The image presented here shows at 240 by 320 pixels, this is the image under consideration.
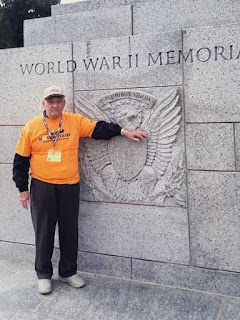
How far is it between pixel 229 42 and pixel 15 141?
2.58 metres

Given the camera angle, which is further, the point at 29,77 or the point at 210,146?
the point at 29,77

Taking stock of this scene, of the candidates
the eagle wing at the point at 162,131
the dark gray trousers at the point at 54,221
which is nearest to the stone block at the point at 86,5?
the eagle wing at the point at 162,131

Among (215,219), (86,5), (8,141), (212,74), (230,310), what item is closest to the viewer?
(230,310)

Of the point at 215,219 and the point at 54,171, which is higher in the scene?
the point at 54,171

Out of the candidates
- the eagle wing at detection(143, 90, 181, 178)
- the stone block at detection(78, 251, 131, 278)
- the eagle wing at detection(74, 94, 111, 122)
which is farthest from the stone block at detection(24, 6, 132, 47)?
the stone block at detection(78, 251, 131, 278)

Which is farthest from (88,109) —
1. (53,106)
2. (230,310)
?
(230,310)

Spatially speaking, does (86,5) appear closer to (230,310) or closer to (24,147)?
(24,147)

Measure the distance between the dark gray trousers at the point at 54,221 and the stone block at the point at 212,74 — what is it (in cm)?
144

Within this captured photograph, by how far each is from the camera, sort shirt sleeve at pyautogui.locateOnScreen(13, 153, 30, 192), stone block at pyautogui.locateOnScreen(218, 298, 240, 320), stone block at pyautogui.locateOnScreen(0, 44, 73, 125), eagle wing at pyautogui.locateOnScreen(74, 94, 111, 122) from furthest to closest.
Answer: stone block at pyautogui.locateOnScreen(0, 44, 73, 125), eagle wing at pyautogui.locateOnScreen(74, 94, 111, 122), shirt sleeve at pyautogui.locateOnScreen(13, 153, 30, 192), stone block at pyautogui.locateOnScreen(218, 298, 240, 320)

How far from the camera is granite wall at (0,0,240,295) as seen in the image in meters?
3.64

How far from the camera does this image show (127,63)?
393 cm

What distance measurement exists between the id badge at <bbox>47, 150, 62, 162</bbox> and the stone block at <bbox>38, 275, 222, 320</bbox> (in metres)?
1.32

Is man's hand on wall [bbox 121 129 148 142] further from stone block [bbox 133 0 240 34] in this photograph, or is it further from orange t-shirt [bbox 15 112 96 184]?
stone block [bbox 133 0 240 34]

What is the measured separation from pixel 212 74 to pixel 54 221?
2101 mm
